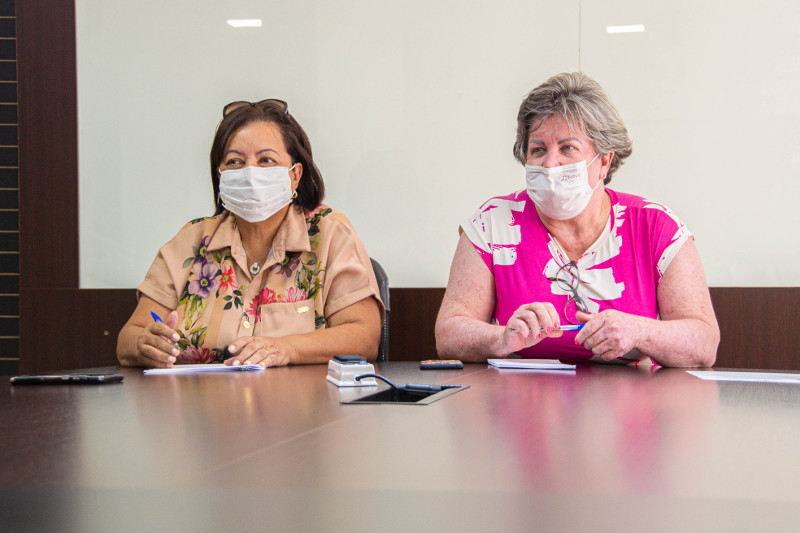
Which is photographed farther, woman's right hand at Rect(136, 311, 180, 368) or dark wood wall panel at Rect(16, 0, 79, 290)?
dark wood wall panel at Rect(16, 0, 79, 290)

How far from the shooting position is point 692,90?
2619 millimetres

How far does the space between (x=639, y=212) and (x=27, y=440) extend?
1713 mm

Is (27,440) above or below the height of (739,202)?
below

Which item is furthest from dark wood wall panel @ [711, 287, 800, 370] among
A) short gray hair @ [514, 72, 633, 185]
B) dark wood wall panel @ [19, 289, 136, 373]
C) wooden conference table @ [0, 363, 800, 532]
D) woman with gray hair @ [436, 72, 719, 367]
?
dark wood wall panel @ [19, 289, 136, 373]

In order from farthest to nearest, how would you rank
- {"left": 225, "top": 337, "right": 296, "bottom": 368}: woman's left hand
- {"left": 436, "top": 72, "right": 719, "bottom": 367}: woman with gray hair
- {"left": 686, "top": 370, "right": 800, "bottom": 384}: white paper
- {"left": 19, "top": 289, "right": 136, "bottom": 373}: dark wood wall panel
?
{"left": 19, "top": 289, "right": 136, "bottom": 373}: dark wood wall panel, {"left": 436, "top": 72, "right": 719, "bottom": 367}: woman with gray hair, {"left": 225, "top": 337, "right": 296, "bottom": 368}: woman's left hand, {"left": 686, "top": 370, "right": 800, "bottom": 384}: white paper

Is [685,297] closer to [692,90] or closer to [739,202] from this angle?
[739,202]

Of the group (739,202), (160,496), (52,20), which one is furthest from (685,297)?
(52,20)

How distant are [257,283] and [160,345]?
1.49 ft

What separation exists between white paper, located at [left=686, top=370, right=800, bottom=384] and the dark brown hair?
1.37 meters

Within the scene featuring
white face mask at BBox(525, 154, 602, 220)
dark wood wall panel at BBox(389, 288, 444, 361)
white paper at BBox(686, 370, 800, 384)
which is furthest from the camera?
dark wood wall panel at BBox(389, 288, 444, 361)

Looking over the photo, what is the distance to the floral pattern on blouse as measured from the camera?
2.10 m

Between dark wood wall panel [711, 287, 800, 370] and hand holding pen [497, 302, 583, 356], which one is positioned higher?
hand holding pen [497, 302, 583, 356]

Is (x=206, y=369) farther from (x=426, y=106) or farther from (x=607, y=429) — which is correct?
(x=426, y=106)

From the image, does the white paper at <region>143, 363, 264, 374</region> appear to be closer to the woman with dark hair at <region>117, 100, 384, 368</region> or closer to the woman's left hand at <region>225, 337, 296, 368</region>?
the woman's left hand at <region>225, 337, 296, 368</region>
